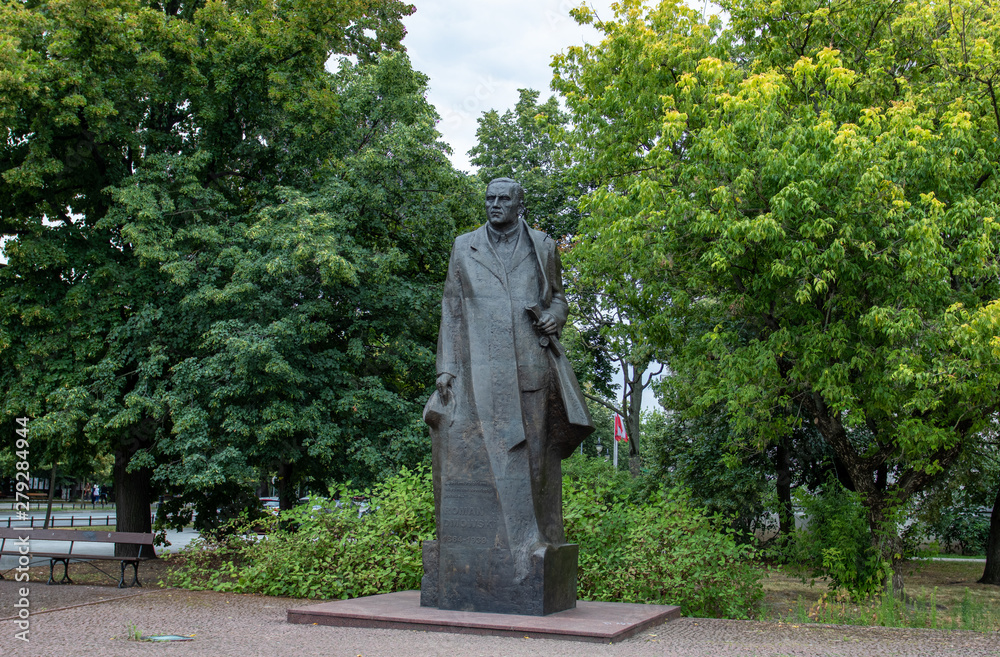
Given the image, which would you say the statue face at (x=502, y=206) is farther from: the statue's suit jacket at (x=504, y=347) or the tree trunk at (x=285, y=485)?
the tree trunk at (x=285, y=485)

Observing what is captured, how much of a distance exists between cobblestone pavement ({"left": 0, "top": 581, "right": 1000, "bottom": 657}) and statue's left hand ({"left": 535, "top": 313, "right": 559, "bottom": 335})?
8.12 feet

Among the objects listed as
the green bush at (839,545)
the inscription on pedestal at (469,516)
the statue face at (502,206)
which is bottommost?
the green bush at (839,545)

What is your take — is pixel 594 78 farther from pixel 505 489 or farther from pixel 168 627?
pixel 168 627

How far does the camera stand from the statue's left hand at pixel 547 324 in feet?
23.7

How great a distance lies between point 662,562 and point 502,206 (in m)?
4.04

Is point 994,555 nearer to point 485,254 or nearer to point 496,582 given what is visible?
point 496,582

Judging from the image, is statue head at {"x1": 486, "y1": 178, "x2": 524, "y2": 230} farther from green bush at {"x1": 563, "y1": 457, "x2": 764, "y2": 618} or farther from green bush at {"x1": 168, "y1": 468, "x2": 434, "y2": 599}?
green bush at {"x1": 168, "y1": 468, "x2": 434, "y2": 599}

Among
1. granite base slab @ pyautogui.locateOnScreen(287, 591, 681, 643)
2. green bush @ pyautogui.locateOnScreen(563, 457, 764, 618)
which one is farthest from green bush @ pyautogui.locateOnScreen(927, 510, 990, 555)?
granite base slab @ pyautogui.locateOnScreen(287, 591, 681, 643)

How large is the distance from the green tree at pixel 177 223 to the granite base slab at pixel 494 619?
626cm

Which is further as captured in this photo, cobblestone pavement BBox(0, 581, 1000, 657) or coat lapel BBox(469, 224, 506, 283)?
coat lapel BBox(469, 224, 506, 283)

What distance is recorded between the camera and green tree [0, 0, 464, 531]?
13070 millimetres

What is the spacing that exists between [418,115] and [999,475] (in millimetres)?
12761

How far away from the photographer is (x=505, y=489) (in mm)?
6938

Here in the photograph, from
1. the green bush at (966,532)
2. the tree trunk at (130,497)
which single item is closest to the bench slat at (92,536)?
the tree trunk at (130,497)
